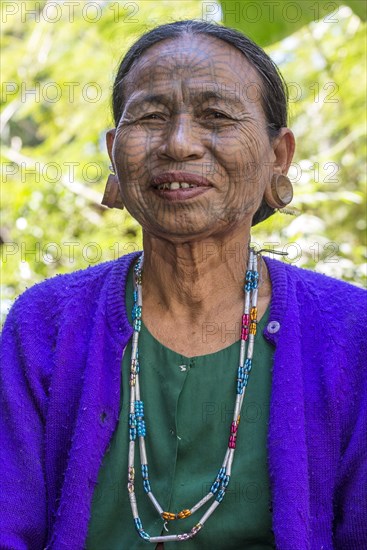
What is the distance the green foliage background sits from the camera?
11.8 ft

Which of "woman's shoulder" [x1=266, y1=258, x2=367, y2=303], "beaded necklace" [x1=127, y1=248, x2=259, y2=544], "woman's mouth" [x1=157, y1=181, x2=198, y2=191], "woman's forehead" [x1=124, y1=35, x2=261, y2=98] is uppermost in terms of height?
"woman's forehead" [x1=124, y1=35, x2=261, y2=98]

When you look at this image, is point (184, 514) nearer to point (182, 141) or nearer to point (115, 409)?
point (115, 409)

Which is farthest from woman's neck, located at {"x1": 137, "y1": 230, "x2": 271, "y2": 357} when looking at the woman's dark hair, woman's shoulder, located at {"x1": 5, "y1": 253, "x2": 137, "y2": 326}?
the woman's dark hair

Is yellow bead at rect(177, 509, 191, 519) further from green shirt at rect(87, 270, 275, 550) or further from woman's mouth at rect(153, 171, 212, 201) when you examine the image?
woman's mouth at rect(153, 171, 212, 201)

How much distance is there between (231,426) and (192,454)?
0.12m

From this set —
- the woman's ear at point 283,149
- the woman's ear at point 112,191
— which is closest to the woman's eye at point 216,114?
the woman's ear at point 283,149

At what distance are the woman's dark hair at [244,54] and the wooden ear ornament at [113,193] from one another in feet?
0.56

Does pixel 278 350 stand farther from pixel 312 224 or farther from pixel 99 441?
pixel 312 224

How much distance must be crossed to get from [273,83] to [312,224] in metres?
1.17

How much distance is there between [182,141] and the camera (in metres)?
1.91

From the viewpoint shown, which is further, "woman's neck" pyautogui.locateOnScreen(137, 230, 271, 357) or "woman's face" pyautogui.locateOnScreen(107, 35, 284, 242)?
"woman's neck" pyautogui.locateOnScreen(137, 230, 271, 357)

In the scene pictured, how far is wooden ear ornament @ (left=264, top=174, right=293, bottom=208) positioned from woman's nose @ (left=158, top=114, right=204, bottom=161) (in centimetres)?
30

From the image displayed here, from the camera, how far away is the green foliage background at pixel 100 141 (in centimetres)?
361

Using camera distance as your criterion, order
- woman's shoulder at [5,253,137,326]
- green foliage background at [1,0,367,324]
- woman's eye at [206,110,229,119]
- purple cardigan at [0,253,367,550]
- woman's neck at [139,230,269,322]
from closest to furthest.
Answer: purple cardigan at [0,253,367,550] → woman's eye at [206,110,229,119] → woman's neck at [139,230,269,322] → woman's shoulder at [5,253,137,326] → green foliage background at [1,0,367,324]
